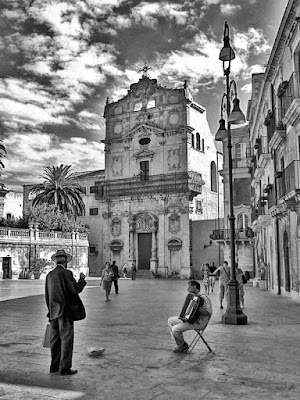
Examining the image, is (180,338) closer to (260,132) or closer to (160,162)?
(260,132)

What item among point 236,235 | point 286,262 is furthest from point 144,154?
point 286,262

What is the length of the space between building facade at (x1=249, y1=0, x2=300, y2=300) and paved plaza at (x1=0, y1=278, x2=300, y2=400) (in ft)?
22.9

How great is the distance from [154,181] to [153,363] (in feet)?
125

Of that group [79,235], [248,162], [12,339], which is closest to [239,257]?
[248,162]

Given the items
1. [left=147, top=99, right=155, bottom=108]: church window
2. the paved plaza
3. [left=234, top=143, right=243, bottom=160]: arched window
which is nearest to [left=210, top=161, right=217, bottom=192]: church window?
[left=147, top=99, right=155, bottom=108]: church window

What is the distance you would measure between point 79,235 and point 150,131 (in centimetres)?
1248

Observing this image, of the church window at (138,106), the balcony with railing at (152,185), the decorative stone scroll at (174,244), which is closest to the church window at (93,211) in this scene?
the balcony with railing at (152,185)

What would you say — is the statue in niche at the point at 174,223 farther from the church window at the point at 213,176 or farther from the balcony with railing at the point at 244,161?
the balcony with railing at the point at 244,161

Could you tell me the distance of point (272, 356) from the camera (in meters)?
7.58

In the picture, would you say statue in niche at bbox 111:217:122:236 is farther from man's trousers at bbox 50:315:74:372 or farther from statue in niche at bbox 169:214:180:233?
man's trousers at bbox 50:315:74:372

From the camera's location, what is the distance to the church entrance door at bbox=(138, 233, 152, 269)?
44750mm

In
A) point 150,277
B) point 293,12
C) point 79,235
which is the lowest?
point 150,277

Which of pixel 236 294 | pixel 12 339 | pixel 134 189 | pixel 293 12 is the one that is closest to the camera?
pixel 12 339

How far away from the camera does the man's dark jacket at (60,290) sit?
6.55m
